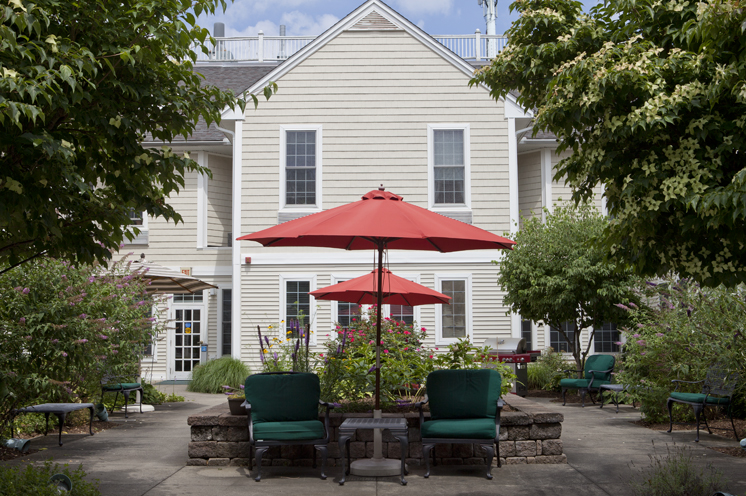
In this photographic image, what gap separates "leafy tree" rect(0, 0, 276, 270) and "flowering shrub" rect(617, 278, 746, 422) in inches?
262

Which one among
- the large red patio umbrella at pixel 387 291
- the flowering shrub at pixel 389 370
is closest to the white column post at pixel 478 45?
the large red patio umbrella at pixel 387 291

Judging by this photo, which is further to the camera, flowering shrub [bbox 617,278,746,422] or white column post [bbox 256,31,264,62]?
white column post [bbox 256,31,264,62]

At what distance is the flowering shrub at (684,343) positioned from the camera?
29.1 ft

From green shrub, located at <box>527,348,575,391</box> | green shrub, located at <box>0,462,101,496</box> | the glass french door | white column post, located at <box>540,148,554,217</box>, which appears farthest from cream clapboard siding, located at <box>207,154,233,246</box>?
green shrub, located at <box>0,462,101,496</box>

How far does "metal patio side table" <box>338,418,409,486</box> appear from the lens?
20.7 ft

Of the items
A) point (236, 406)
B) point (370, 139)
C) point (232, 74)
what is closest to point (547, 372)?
point (370, 139)

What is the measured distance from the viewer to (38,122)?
4.35 metres

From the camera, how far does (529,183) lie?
57.9 feet

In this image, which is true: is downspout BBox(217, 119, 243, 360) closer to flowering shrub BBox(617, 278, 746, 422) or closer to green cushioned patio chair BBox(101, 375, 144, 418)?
green cushioned patio chair BBox(101, 375, 144, 418)

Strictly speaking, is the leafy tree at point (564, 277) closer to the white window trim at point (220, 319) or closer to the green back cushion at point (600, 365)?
the green back cushion at point (600, 365)

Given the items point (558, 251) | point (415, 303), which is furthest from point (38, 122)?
point (558, 251)

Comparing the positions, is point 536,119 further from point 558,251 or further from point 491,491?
point 558,251

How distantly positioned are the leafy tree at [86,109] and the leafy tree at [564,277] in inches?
377

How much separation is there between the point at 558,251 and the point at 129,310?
823 cm
